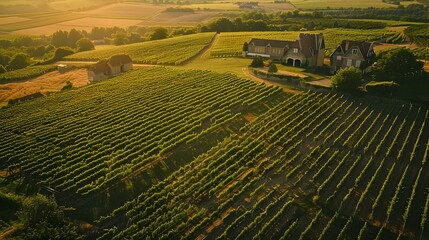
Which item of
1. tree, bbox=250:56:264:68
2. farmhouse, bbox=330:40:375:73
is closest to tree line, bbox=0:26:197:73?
tree, bbox=250:56:264:68

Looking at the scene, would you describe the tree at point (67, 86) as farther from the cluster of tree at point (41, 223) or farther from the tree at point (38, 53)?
the tree at point (38, 53)

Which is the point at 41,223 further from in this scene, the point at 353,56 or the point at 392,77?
the point at 353,56

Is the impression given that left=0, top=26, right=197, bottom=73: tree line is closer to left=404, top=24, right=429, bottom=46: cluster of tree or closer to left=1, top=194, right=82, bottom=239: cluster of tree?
left=404, top=24, right=429, bottom=46: cluster of tree

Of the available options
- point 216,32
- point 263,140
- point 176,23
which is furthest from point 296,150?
point 176,23

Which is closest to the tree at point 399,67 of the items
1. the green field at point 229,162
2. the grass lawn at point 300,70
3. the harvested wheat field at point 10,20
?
the green field at point 229,162

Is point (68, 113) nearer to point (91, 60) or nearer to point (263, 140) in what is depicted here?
point (263, 140)

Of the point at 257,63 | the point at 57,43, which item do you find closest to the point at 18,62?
the point at 57,43
